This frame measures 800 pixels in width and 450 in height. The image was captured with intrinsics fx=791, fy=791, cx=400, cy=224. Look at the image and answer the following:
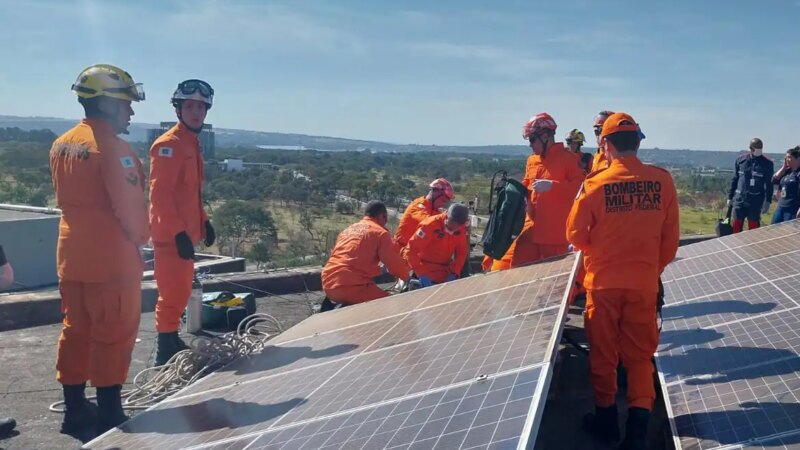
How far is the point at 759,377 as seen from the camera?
4.20 m

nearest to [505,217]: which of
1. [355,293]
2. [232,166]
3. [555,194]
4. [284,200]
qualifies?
[555,194]

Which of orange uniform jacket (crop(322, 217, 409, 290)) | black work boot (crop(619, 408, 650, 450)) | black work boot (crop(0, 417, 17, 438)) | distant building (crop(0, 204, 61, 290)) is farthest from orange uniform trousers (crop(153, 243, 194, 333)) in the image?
distant building (crop(0, 204, 61, 290))

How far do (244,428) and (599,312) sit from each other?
85.4 inches

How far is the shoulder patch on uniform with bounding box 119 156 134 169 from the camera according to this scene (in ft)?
16.4

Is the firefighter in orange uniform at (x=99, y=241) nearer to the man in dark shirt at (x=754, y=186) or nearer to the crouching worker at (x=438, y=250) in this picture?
the crouching worker at (x=438, y=250)

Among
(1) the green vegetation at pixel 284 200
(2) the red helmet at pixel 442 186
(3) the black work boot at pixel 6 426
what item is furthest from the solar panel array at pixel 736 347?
(1) the green vegetation at pixel 284 200

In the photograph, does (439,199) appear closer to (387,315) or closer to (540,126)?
(540,126)

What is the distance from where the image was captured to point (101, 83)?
512cm

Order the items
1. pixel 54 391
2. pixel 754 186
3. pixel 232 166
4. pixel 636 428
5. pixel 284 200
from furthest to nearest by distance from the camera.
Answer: pixel 232 166, pixel 284 200, pixel 754 186, pixel 54 391, pixel 636 428

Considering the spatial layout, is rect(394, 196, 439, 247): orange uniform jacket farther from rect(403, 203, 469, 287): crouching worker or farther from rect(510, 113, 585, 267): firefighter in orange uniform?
rect(510, 113, 585, 267): firefighter in orange uniform

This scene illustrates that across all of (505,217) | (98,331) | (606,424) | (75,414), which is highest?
(505,217)

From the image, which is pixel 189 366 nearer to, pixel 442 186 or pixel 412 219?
pixel 412 219

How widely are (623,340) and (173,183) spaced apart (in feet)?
12.1

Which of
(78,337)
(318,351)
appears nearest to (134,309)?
(78,337)
